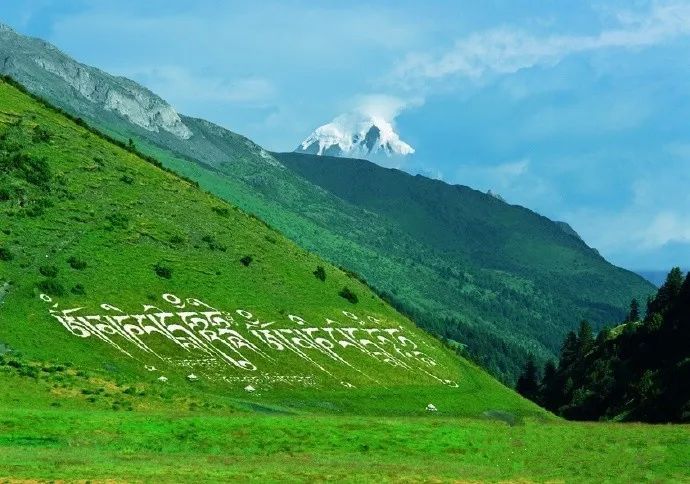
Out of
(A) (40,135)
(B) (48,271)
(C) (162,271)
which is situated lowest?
(B) (48,271)

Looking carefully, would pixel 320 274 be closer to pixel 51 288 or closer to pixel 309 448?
pixel 51 288

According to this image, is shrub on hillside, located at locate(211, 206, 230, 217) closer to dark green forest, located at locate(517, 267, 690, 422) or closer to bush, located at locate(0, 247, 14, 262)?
bush, located at locate(0, 247, 14, 262)

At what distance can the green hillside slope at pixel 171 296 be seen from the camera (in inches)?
3573

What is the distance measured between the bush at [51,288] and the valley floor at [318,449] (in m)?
39.1

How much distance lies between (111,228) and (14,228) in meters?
13.7

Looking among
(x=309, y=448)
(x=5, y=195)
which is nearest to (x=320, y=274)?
(x=5, y=195)

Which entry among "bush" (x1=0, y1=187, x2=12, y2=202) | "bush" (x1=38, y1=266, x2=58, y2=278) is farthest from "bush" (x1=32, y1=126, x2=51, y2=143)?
"bush" (x1=38, y1=266, x2=58, y2=278)

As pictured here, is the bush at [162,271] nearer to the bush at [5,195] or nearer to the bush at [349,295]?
the bush at [5,195]

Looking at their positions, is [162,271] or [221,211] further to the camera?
[221,211]

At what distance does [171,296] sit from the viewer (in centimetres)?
10594

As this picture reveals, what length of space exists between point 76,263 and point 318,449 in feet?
200

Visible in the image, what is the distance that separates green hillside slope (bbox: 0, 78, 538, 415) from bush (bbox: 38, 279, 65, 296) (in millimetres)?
179

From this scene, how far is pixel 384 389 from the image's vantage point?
332 feet

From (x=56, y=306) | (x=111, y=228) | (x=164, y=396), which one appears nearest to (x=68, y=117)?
Answer: (x=111, y=228)
